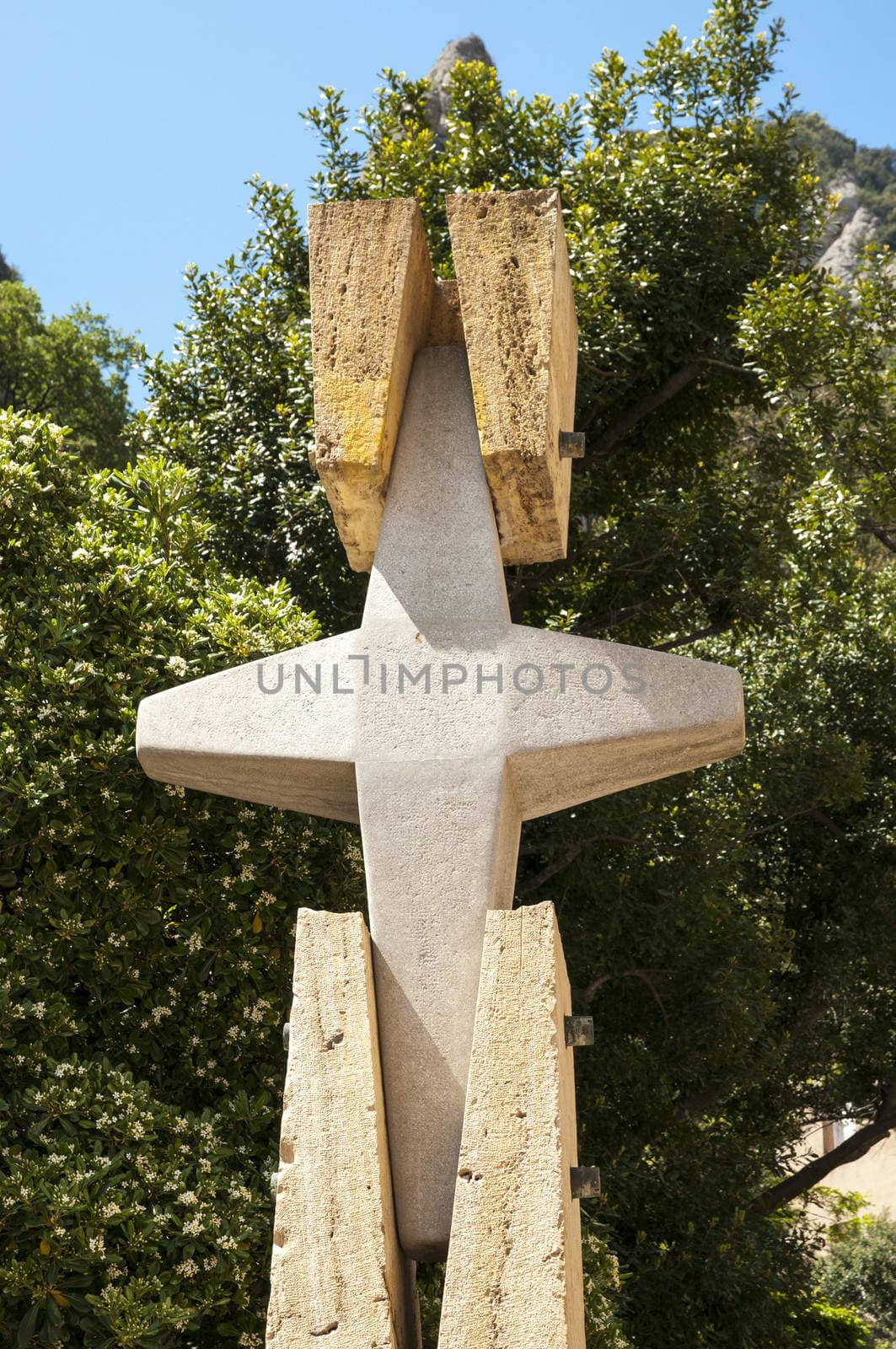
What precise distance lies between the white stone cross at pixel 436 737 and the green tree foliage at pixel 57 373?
1315cm

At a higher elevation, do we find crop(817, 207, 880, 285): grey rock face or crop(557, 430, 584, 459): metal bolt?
crop(817, 207, 880, 285): grey rock face

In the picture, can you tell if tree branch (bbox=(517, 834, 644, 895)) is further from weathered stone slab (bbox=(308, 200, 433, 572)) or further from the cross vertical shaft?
weathered stone slab (bbox=(308, 200, 433, 572))

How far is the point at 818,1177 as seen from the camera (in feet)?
35.7

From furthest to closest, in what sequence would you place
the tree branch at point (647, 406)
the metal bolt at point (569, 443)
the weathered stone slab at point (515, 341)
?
the tree branch at point (647, 406) → the metal bolt at point (569, 443) → the weathered stone slab at point (515, 341)

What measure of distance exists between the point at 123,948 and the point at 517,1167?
6.29 feet

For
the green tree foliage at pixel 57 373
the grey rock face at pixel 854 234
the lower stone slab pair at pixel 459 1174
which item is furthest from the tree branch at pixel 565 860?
the grey rock face at pixel 854 234

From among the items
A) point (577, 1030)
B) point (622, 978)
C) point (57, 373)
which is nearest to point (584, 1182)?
point (577, 1030)

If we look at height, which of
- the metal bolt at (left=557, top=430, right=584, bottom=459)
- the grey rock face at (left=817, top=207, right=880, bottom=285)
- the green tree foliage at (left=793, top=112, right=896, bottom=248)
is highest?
the green tree foliage at (left=793, top=112, right=896, bottom=248)

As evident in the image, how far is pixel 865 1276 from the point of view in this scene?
1702 centimetres

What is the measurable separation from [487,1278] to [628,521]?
6.33 meters

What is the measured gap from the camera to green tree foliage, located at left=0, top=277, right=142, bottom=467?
16.0 meters

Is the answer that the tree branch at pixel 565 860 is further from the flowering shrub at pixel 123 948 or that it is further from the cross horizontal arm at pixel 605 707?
the cross horizontal arm at pixel 605 707

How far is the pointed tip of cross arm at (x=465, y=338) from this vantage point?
3135 millimetres

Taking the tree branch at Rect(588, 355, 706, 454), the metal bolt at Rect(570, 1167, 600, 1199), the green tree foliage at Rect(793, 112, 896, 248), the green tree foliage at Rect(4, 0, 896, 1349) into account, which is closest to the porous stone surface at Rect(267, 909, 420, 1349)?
the metal bolt at Rect(570, 1167, 600, 1199)
